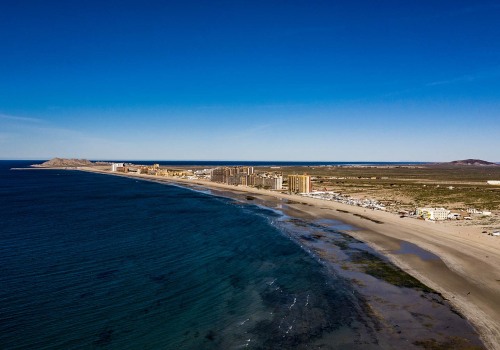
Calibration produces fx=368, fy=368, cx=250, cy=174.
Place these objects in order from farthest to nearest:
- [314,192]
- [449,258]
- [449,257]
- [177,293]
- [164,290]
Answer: [314,192] → [449,257] → [449,258] → [164,290] → [177,293]

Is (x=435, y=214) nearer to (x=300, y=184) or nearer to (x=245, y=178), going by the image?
(x=300, y=184)

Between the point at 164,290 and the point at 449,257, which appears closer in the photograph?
the point at 164,290

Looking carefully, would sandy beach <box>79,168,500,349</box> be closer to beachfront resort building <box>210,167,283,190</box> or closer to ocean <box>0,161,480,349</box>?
ocean <box>0,161,480,349</box>

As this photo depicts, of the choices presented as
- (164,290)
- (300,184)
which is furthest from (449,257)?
(300,184)

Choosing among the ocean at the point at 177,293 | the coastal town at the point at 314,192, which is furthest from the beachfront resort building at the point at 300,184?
the ocean at the point at 177,293

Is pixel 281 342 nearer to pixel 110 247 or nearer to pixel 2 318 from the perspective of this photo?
pixel 2 318

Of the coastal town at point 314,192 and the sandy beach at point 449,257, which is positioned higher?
the coastal town at point 314,192

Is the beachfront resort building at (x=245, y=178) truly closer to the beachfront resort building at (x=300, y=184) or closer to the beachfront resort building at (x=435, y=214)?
the beachfront resort building at (x=300, y=184)

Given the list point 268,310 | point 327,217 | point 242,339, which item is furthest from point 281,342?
point 327,217
